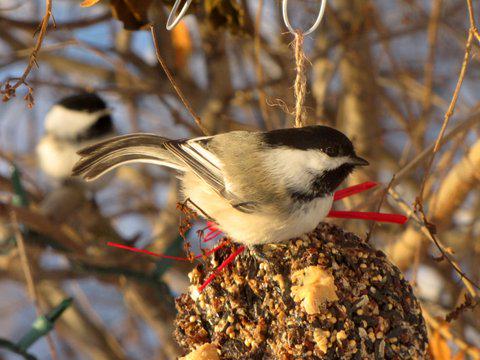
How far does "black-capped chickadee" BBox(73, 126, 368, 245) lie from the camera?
0.96 m

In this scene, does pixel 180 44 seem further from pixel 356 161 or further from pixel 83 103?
pixel 356 161

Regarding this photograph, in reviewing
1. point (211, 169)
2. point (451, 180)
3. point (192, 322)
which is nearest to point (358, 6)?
point (451, 180)

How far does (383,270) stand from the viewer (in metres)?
0.94

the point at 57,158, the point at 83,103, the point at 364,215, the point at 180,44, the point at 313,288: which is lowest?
the point at 313,288

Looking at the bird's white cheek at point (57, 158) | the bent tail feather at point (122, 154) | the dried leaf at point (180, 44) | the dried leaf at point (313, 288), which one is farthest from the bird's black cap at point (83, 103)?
the dried leaf at point (313, 288)

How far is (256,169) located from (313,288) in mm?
234

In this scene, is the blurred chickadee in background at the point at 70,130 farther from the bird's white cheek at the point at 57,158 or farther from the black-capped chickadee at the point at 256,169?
the black-capped chickadee at the point at 256,169

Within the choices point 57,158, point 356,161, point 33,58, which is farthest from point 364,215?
point 57,158

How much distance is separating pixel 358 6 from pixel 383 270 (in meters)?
1.27

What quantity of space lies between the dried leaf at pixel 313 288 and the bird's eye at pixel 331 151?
17cm

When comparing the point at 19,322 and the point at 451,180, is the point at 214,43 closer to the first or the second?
the point at 451,180

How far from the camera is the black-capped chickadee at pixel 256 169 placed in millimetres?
962

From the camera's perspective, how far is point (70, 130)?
1998 mm

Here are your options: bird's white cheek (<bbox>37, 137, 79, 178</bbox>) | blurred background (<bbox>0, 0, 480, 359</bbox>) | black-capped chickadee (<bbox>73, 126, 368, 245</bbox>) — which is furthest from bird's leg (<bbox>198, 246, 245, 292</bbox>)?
bird's white cheek (<bbox>37, 137, 79, 178</bbox>)
